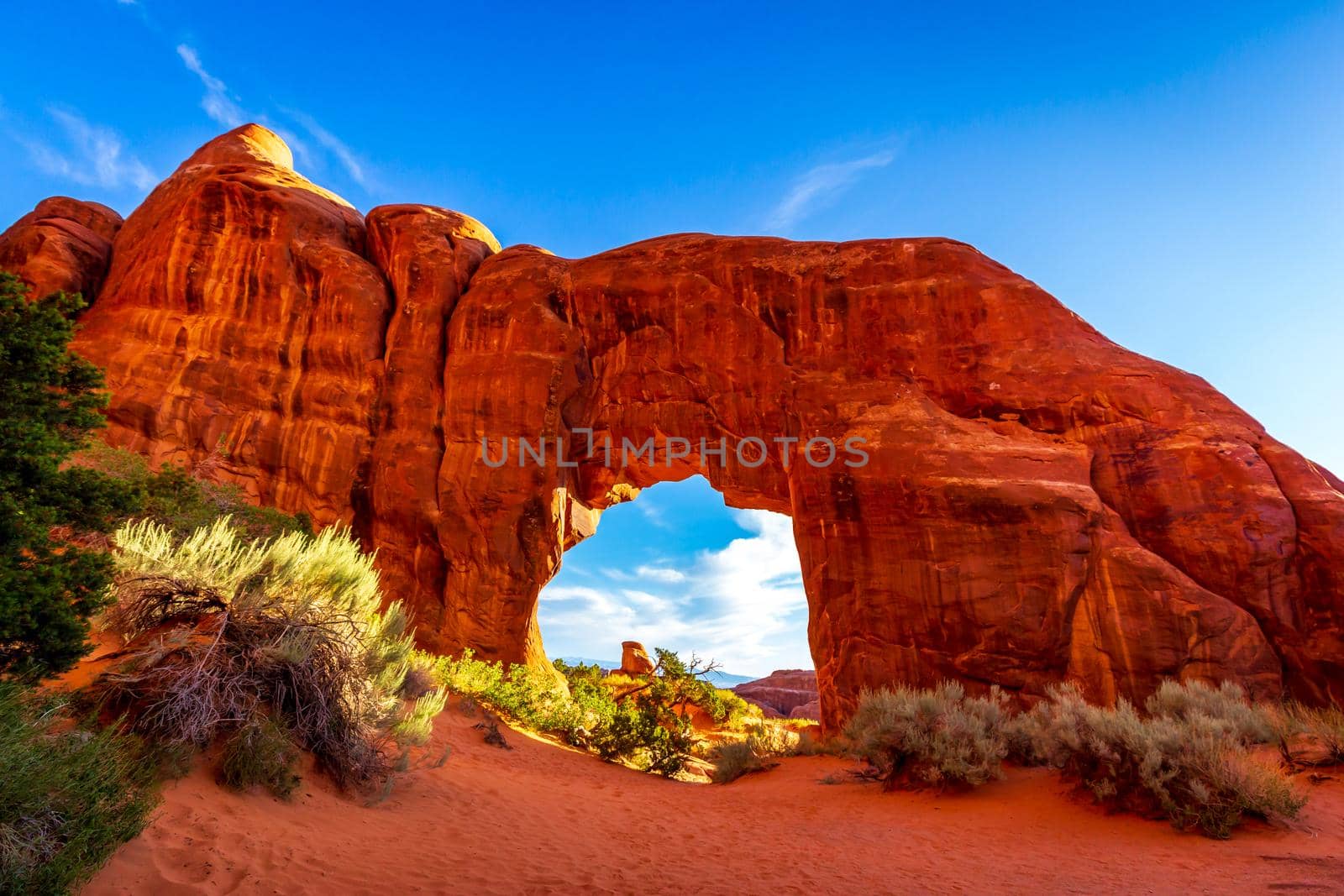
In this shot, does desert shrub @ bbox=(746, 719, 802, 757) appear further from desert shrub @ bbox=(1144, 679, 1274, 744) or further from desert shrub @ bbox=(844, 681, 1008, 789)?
desert shrub @ bbox=(1144, 679, 1274, 744)

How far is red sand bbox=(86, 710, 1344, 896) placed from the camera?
4.49m

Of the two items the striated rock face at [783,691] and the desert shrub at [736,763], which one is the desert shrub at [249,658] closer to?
the desert shrub at [736,763]

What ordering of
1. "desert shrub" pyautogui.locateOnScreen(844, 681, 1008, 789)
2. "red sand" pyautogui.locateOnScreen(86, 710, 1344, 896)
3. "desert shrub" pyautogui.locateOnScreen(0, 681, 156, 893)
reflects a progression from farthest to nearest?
"desert shrub" pyautogui.locateOnScreen(844, 681, 1008, 789) < "red sand" pyautogui.locateOnScreen(86, 710, 1344, 896) < "desert shrub" pyautogui.locateOnScreen(0, 681, 156, 893)

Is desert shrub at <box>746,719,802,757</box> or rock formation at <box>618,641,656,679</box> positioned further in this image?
rock formation at <box>618,641,656,679</box>

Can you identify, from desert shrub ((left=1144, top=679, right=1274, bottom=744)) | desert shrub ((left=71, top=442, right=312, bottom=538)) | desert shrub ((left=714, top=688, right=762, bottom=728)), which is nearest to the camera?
desert shrub ((left=1144, top=679, right=1274, bottom=744))

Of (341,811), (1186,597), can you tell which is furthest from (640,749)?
(1186,597)

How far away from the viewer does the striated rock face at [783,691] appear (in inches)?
1666

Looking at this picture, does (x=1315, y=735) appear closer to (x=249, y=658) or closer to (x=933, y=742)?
(x=933, y=742)

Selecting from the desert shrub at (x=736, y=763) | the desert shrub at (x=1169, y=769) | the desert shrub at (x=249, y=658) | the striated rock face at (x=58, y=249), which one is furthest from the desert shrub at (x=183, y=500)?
the desert shrub at (x=1169, y=769)

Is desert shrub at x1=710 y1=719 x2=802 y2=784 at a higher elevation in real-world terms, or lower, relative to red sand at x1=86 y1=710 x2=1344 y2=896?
lower

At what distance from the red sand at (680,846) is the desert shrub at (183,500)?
195 inches

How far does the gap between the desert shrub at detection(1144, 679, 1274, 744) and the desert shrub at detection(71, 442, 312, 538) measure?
13.6m

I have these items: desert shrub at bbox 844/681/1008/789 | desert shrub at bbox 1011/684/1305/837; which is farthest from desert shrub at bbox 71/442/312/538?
desert shrub at bbox 1011/684/1305/837

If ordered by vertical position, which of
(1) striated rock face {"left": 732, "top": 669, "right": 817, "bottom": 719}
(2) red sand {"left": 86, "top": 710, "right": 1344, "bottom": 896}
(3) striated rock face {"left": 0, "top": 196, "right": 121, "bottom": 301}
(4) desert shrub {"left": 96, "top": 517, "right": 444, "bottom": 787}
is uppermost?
(3) striated rock face {"left": 0, "top": 196, "right": 121, "bottom": 301}
